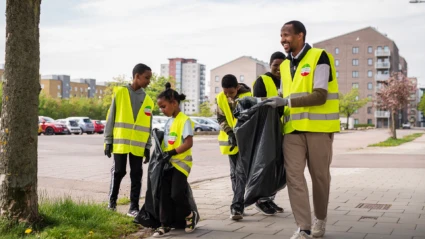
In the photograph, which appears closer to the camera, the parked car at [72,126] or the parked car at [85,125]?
the parked car at [72,126]

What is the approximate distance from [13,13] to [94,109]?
92.8 metres

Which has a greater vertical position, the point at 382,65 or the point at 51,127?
the point at 382,65

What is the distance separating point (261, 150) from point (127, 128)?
2.01 meters

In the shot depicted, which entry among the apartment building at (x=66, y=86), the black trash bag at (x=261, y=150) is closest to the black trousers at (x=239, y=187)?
the black trash bag at (x=261, y=150)

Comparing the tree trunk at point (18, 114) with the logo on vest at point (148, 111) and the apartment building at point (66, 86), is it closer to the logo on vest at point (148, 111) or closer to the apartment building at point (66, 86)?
the logo on vest at point (148, 111)

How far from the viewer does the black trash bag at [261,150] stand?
5.43m

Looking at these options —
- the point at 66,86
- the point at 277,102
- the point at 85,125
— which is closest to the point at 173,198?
the point at 277,102

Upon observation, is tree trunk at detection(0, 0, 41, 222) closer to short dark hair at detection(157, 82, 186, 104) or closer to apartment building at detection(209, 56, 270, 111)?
short dark hair at detection(157, 82, 186, 104)

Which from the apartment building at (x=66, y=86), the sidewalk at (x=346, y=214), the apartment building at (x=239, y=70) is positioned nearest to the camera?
the sidewalk at (x=346, y=214)

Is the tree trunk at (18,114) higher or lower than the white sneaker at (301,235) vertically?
higher

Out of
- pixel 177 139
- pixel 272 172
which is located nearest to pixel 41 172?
pixel 177 139

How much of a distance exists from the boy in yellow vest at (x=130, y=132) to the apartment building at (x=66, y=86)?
457 feet

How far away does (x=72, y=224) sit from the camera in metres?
5.66

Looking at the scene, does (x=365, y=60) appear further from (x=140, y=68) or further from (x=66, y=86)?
(x=140, y=68)
